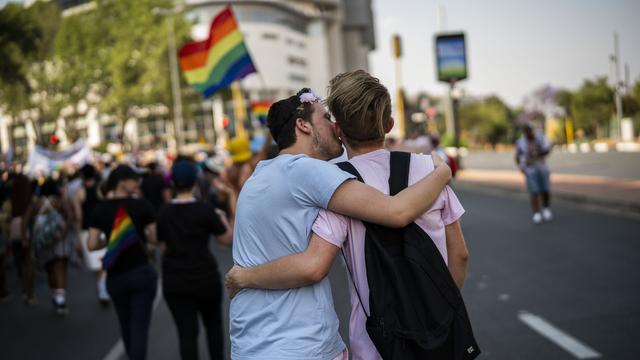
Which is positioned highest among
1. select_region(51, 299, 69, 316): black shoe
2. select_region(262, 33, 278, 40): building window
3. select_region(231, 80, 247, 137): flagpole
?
select_region(262, 33, 278, 40): building window

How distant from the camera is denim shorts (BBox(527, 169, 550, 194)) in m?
12.1

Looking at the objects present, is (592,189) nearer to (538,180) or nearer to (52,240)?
(538,180)

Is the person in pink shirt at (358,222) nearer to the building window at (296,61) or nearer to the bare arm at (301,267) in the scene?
the bare arm at (301,267)

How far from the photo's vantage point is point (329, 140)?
2.48m

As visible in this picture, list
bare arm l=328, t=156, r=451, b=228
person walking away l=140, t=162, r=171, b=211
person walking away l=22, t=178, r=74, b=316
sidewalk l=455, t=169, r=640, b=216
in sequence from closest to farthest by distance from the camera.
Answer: bare arm l=328, t=156, r=451, b=228 < person walking away l=22, t=178, r=74, b=316 < person walking away l=140, t=162, r=171, b=211 < sidewalk l=455, t=169, r=640, b=216

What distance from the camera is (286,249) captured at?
2.41m

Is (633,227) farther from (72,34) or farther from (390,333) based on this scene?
(72,34)

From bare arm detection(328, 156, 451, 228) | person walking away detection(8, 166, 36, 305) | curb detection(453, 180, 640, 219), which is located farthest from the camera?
curb detection(453, 180, 640, 219)

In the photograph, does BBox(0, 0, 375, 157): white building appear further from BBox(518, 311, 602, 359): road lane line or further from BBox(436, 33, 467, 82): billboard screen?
BBox(518, 311, 602, 359): road lane line

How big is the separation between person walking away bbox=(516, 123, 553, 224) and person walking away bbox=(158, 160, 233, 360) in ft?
28.3

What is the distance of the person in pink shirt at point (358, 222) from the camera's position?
233 cm

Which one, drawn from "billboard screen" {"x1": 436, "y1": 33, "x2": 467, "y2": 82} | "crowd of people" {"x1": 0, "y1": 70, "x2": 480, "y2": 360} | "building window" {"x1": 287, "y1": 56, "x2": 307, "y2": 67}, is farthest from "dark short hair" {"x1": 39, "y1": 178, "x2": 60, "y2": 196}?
"building window" {"x1": 287, "y1": 56, "x2": 307, "y2": 67}

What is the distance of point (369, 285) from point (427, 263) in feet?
0.69

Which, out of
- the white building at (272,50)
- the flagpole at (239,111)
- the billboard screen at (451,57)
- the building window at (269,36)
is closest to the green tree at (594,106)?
the white building at (272,50)
